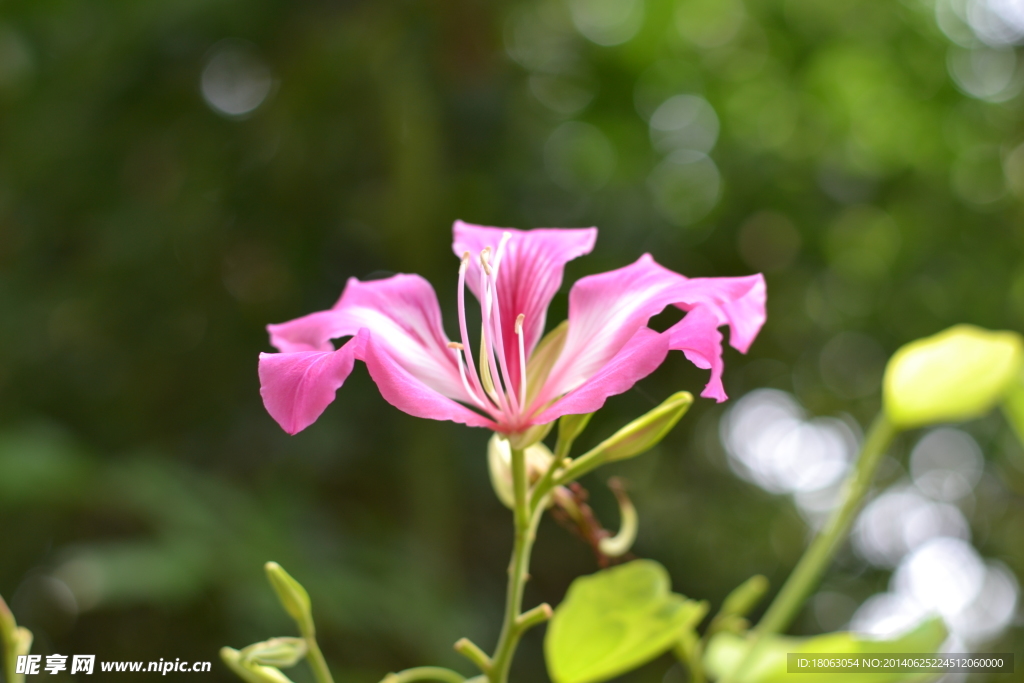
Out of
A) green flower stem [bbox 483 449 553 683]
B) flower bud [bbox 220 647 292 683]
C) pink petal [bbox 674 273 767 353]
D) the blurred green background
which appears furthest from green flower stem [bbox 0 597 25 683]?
the blurred green background

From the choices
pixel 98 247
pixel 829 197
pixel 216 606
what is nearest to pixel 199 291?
pixel 98 247

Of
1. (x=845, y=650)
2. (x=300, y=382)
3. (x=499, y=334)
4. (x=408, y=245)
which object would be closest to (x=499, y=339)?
(x=499, y=334)

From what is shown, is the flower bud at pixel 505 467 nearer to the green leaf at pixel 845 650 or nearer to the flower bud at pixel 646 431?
the flower bud at pixel 646 431

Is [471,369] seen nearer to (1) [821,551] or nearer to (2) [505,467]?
(2) [505,467]

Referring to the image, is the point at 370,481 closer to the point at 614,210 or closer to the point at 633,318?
the point at 614,210

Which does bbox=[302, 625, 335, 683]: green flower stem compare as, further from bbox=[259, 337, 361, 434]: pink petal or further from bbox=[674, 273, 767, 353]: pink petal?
bbox=[674, 273, 767, 353]: pink petal

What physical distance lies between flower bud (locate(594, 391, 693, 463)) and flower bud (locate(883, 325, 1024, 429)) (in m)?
0.24

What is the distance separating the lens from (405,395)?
310 millimetres

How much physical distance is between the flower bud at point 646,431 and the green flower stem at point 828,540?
18 cm

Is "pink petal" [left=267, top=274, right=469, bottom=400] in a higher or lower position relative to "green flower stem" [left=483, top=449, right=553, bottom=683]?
higher

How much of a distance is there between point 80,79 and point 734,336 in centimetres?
161

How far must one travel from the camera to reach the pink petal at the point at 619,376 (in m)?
0.30

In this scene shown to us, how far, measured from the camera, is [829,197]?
198 centimetres

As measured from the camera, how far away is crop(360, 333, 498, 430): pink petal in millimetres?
308
